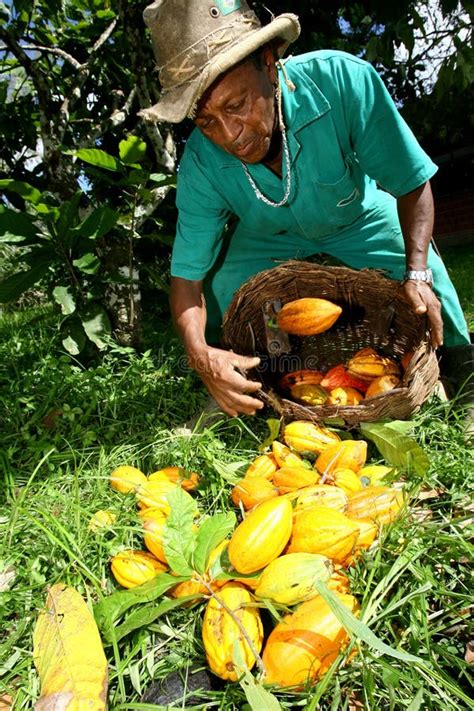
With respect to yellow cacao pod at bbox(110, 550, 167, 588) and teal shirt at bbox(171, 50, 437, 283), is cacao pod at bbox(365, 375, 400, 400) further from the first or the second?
yellow cacao pod at bbox(110, 550, 167, 588)

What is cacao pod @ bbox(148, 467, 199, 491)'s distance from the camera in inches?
69.6

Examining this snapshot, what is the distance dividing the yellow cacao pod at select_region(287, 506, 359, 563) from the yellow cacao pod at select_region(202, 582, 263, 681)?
0.64ft

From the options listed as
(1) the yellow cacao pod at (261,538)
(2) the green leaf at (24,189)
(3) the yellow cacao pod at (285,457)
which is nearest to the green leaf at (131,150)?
(2) the green leaf at (24,189)

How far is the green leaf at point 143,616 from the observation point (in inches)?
48.3

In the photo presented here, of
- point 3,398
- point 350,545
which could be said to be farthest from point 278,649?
point 3,398

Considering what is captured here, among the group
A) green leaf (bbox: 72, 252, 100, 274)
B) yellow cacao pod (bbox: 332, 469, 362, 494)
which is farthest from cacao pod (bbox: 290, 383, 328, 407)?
green leaf (bbox: 72, 252, 100, 274)

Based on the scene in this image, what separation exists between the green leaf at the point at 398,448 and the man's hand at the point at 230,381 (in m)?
0.41

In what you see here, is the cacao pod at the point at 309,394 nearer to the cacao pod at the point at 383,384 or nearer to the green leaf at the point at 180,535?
the cacao pod at the point at 383,384

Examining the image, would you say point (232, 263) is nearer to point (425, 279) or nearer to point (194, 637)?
point (425, 279)

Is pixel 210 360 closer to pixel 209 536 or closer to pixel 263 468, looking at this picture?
pixel 263 468

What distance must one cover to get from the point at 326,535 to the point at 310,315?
1.13 metres

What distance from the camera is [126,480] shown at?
5.55ft

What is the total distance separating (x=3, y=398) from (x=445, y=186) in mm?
11332

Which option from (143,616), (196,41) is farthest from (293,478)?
(196,41)
